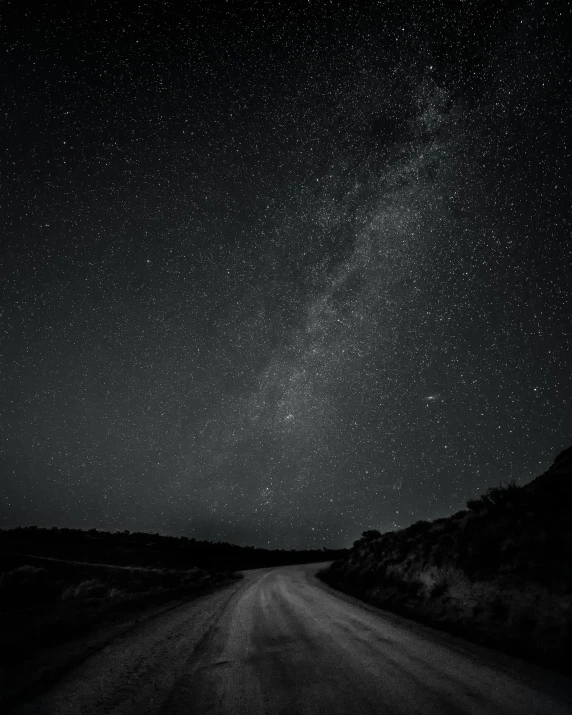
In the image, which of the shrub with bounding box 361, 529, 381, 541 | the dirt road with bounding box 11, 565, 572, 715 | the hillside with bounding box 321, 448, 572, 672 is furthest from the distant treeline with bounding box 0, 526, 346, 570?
the dirt road with bounding box 11, 565, 572, 715

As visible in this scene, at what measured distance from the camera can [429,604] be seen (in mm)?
9031

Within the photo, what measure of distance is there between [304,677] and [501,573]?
5.94m

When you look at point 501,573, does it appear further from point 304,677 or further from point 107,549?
point 107,549

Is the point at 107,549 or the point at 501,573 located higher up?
the point at 107,549

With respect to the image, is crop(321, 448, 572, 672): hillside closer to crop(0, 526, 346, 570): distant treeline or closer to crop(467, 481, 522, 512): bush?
crop(467, 481, 522, 512): bush

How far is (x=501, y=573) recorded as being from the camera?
8031 mm

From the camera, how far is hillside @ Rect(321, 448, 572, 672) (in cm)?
604

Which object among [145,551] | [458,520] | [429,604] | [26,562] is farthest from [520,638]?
[145,551]

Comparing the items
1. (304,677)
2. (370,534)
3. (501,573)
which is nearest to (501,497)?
(501,573)

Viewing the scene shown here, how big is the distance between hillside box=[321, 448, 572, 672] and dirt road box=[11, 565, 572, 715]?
2.69 feet

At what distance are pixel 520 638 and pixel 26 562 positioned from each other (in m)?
29.7

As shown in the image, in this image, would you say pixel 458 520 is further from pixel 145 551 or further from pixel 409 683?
pixel 145 551

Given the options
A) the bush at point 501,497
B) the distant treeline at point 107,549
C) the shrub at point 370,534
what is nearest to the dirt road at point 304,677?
the bush at point 501,497

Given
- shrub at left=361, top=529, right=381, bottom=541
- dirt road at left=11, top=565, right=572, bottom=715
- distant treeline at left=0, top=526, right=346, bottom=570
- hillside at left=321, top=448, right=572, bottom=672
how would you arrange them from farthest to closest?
distant treeline at left=0, top=526, right=346, bottom=570 → shrub at left=361, top=529, right=381, bottom=541 → hillside at left=321, top=448, right=572, bottom=672 → dirt road at left=11, top=565, right=572, bottom=715
